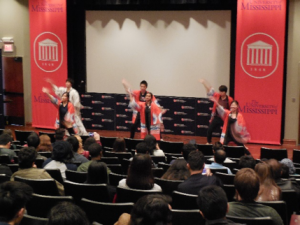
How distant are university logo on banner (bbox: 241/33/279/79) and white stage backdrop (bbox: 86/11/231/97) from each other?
2.63 ft

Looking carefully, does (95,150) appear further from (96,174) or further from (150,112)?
(150,112)

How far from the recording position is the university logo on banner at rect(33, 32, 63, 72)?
12898 millimetres

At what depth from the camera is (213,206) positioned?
10.7ft

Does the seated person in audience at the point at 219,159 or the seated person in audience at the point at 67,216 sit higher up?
the seated person in audience at the point at 67,216

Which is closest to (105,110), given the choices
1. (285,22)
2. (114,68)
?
(114,68)

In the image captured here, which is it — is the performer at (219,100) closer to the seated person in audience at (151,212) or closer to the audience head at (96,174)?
the audience head at (96,174)

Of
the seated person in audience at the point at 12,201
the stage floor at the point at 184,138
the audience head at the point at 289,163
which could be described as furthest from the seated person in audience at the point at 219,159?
the stage floor at the point at 184,138

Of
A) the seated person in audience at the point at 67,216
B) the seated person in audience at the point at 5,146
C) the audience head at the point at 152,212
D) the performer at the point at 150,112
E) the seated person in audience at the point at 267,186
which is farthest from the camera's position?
the performer at the point at 150,112

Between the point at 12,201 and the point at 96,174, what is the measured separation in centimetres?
193

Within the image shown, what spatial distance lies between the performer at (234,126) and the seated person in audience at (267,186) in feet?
15.6

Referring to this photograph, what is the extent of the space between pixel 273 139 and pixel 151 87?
3.49 metres

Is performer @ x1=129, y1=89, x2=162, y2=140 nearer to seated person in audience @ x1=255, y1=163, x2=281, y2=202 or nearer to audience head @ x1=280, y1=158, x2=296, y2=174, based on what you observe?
audience head @ x1=280, y1=158, x2=296, y2=174

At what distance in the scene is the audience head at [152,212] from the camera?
2.92m

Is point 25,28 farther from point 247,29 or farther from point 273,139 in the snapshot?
point 273,139
